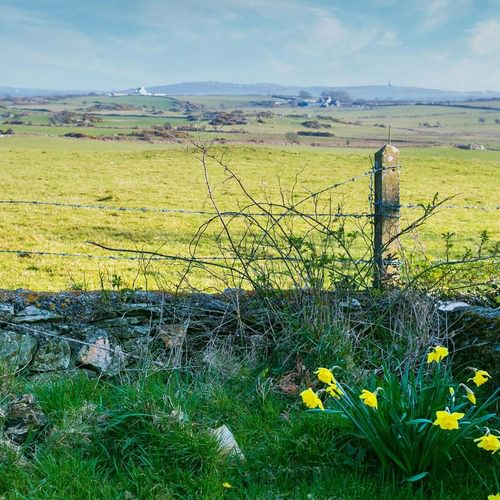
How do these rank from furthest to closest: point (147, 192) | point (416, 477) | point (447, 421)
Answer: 1. point (147, 192)
2. point (416, 477)
3. point (447, 421)

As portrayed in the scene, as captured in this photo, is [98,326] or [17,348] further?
[98,326]

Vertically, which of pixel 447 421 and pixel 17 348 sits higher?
pixel 447 421

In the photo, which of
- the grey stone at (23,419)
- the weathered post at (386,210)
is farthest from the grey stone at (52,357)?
the weathered post at (386,210)

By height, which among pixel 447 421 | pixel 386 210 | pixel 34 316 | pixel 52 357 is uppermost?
pixel 386 210

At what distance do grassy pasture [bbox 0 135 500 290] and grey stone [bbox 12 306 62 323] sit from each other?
41 cm

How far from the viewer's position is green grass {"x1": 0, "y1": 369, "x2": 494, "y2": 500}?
3266mm

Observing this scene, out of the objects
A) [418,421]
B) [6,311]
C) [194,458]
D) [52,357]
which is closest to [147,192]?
[6,311]

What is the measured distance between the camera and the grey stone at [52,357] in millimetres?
4926

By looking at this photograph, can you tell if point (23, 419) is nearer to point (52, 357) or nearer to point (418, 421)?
point (52, 357)

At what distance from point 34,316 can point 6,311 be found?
26 cm

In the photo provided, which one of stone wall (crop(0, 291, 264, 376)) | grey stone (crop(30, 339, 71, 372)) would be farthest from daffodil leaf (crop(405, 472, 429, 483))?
grey stone (crop(30, 339, 71, 372))

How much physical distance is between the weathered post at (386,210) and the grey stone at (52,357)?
2733mm

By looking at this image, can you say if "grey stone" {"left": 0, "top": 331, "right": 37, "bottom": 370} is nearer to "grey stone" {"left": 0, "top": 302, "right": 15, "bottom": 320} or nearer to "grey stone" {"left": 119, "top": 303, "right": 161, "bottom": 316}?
"grey stone" {"left": 0, "top": 302, "right": 15, "bottom": 320}

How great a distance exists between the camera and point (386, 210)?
5711 mm
